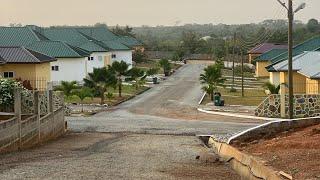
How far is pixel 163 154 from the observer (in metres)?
17.5

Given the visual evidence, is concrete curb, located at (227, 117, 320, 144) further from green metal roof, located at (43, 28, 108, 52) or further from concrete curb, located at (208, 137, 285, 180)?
green metal roof, located at (43, 28, 108, 52)

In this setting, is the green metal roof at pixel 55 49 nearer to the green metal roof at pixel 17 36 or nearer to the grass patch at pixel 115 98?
the green metal roof at pixel 17 36

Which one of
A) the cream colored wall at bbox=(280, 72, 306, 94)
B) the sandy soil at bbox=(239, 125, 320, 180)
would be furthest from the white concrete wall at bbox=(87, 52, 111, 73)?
the sandy soil at bbox=(239, 125, 320, 180)

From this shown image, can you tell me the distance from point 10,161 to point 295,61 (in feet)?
87.6

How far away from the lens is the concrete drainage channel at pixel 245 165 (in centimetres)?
1141

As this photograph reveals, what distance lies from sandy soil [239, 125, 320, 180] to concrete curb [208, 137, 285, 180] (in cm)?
25

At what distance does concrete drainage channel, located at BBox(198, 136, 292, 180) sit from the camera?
11.4 meters

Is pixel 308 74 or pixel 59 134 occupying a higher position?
pixel 308 74

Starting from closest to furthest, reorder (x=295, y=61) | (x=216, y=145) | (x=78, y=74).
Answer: (x=216, y=145)
(x=295, y=61)
(x=78, y=74)

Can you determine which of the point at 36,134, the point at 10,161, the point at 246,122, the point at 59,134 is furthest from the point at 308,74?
the point at 10,161

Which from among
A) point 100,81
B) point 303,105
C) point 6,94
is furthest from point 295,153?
point 100,81

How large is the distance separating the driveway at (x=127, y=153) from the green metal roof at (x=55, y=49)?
70.8 feet

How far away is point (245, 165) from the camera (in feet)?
44.5

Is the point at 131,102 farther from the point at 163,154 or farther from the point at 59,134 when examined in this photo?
the point at 163,154
